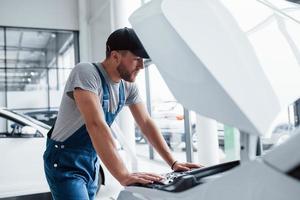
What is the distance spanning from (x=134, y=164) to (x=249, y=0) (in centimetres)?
270

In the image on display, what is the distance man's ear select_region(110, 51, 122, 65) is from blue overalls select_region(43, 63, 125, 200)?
90 millimetres

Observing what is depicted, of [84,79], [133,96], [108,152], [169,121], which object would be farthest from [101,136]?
[169,121]

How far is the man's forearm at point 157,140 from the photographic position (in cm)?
146

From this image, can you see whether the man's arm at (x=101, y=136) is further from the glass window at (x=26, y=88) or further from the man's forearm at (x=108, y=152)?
the glass window at (x=26, y=88)

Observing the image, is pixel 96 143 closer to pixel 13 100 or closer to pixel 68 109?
pixel 68 109

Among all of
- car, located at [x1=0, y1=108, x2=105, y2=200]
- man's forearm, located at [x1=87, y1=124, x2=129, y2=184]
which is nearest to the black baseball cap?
man's forearm, located at [x1=87, y1=124, x2=129, y2=184]

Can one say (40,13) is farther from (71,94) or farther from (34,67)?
(71,94)

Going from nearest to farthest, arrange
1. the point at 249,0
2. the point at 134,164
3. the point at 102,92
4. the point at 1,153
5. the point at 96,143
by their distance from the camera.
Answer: the point at 249,0 → the point at 96,143 → the point at 102,92 → the point at 1,153 → the point at 134,164

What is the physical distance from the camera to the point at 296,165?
0.57m

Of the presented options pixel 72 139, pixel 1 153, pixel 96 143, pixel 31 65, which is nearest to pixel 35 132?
pixel 1 153

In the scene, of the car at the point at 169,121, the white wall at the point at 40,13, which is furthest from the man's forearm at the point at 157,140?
the white wall at the point at 40,13

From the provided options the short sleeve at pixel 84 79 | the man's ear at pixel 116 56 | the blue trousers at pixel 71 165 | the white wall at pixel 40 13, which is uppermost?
the white wall at pixel 40 13

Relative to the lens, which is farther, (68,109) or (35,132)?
(35,132)

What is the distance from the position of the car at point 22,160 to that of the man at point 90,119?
5.98 ft
